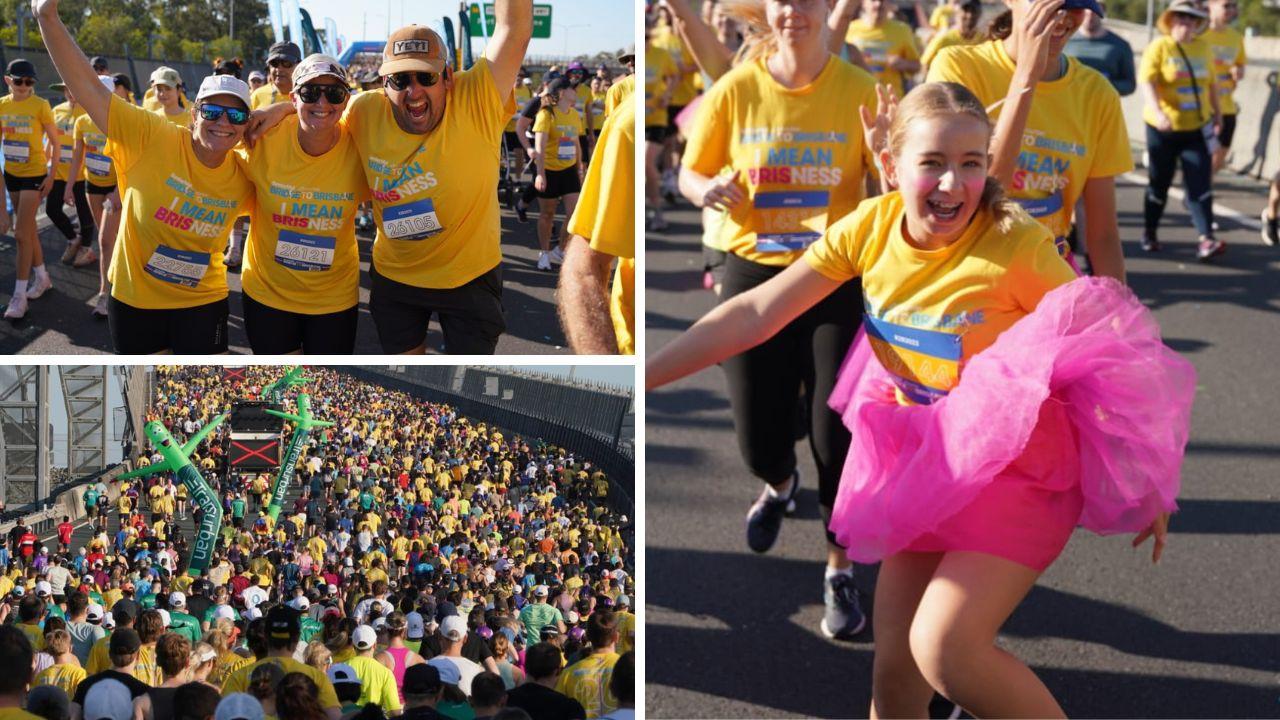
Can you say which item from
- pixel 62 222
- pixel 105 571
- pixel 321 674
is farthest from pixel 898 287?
pixel 62 222

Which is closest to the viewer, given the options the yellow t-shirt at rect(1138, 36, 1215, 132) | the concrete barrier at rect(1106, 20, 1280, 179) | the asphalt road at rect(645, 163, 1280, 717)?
the asphalt road at rect(645, 163, 1280, 717)

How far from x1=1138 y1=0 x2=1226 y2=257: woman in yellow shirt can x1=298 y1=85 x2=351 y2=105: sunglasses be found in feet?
26.3

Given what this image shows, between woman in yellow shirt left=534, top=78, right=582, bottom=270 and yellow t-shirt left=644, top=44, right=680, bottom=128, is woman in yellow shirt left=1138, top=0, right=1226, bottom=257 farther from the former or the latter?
woman in yellow shirt left=534, top=78, right=582, bottom=270

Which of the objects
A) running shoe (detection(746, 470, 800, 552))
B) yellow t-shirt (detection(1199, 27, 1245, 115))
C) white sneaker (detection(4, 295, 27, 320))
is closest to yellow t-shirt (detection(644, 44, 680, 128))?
yellow t-shirt (detection(1199, 27, 1245, 115))

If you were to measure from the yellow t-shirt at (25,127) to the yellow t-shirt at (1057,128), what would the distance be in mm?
2736

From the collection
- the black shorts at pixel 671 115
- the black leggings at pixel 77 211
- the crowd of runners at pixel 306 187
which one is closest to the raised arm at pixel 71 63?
the crowd of runners at pixel 306 187

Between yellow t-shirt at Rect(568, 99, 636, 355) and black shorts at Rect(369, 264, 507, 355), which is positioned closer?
yellow t-shirt at Rect(568, 99, 636, 355)

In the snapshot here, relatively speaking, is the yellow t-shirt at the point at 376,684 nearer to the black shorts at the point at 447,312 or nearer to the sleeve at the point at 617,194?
the black shorts at the point at 447,312

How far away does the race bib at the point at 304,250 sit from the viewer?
3938 mm

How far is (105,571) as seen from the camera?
327 centimetres

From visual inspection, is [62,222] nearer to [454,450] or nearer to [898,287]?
[454,450]

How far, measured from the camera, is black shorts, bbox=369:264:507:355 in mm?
4020

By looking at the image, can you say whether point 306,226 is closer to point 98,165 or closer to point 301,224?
point 301,224

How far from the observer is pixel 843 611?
4812 mm
